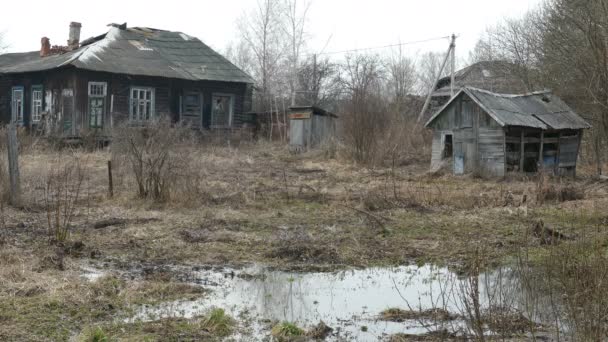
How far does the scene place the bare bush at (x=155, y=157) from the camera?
12.4 m

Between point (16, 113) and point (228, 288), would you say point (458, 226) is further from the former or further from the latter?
point (16, 113)

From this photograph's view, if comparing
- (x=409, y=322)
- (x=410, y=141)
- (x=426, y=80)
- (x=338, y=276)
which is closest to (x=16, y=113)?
(x=410, y=141)

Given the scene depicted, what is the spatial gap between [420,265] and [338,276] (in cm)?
123

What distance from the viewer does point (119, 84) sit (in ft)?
94.4

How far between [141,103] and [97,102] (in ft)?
6.76

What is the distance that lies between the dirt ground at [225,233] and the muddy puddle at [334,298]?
1.11 ft

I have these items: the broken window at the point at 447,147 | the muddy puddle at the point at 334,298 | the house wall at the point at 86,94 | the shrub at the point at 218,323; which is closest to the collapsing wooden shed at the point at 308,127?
the house wall at the point at 86,94

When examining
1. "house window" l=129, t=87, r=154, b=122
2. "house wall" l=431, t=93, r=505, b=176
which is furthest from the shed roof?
"house wall" l=431, t=93, r=505, b=176

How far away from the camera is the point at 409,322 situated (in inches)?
241

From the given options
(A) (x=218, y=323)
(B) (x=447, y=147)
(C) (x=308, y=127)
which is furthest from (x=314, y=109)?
(A) (x=218, y=323)

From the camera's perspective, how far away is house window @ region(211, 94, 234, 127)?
3212 cm

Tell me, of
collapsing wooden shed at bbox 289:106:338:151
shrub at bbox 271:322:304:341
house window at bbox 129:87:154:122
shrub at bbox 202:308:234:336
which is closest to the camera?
shrub at bbox 271:322:304:341

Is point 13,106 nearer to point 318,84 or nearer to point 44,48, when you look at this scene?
point 44,48

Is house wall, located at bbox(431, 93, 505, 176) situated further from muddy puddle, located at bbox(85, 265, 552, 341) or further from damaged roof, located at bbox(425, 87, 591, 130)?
muddy puddle, located at bbox(85, 265, 552, 341)
